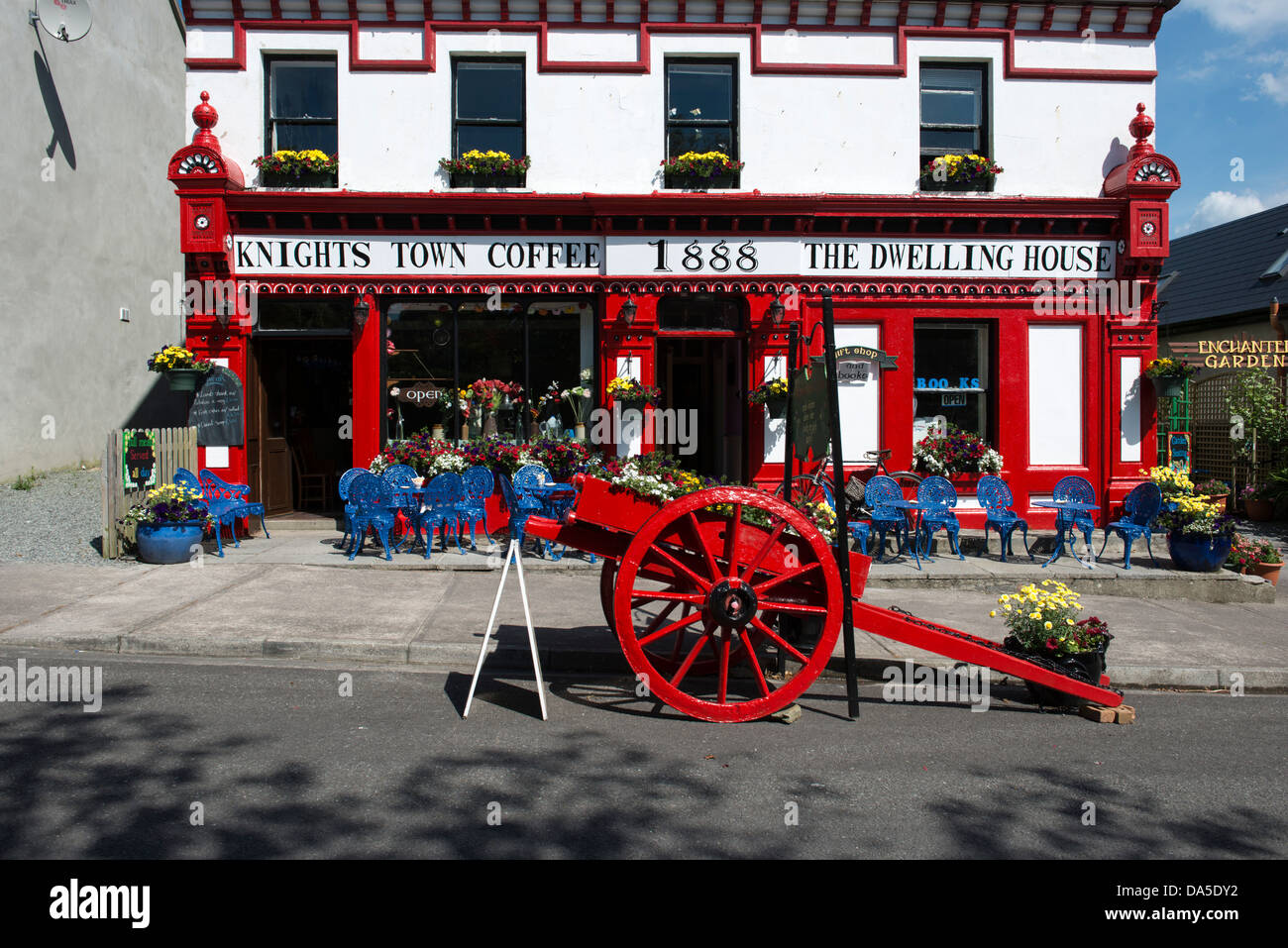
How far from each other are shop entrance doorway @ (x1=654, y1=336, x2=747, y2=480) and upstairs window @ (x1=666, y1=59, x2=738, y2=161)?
2.61m

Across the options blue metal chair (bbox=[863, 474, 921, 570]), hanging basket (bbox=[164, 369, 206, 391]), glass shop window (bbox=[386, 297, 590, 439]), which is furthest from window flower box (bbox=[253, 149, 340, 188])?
blue metal chair (bbox=[863, 474, 921, 570])

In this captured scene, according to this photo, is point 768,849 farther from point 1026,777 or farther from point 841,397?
point 841,397

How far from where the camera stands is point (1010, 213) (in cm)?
1225

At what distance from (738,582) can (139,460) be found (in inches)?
321

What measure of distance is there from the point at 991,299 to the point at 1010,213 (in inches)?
44.8

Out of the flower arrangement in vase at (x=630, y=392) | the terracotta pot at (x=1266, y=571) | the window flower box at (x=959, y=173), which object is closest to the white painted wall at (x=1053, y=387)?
the window flower box at (x=959, y=173)

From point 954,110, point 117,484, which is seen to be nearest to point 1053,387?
point 954,110

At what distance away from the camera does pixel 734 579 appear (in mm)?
5141

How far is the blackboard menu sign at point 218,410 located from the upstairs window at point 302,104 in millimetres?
3192

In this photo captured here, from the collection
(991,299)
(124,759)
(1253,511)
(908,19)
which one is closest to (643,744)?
(124,759)

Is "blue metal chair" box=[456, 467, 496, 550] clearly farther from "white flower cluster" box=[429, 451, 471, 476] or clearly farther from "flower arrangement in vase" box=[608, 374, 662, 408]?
"flower arrangement in vase" box=[608, 374, 662, 408]

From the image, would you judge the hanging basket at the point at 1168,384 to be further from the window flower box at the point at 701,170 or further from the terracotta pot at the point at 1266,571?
the window flower box at the point at 701,170

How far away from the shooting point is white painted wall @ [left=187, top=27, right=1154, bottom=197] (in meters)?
12.1
